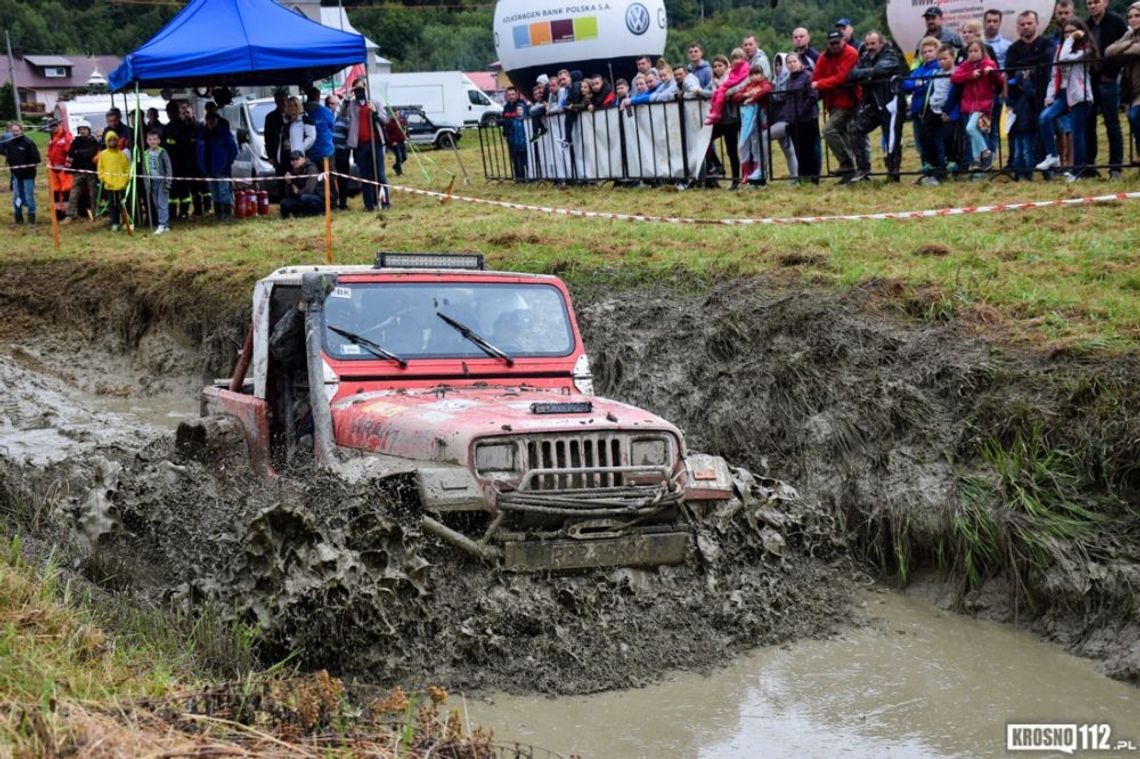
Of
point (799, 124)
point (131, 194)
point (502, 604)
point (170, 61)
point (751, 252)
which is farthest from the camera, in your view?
point (131, 194)

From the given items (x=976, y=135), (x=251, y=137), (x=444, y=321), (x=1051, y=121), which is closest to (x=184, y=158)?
(x=251, y=137)

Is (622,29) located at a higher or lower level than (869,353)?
higher

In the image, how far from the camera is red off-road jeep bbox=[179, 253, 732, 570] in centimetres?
627

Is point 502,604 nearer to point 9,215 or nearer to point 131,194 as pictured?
point 131,194

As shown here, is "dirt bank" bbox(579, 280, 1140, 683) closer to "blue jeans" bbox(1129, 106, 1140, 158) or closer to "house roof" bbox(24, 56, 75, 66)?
"blue jeans" bbox(1129, 106, 1140, 158)

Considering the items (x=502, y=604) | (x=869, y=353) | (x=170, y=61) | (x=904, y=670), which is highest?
(x=170, y=61)

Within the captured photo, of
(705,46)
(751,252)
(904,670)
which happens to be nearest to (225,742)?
(904,670)

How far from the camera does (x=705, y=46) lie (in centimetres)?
5991

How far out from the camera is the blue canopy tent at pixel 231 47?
18828 millimetres

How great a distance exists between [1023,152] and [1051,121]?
1.33ft

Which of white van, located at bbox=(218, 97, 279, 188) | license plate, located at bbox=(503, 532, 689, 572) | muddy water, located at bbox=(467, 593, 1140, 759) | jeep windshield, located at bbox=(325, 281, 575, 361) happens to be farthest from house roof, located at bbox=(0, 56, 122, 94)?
muddy water, located at bbox=(467, 593, 1140, 759)

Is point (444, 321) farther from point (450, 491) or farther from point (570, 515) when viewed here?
point (570, 515)

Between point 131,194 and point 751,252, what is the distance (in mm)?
12031

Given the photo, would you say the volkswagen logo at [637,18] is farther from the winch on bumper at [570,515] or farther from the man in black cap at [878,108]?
the winch on bumper at [570,515]
